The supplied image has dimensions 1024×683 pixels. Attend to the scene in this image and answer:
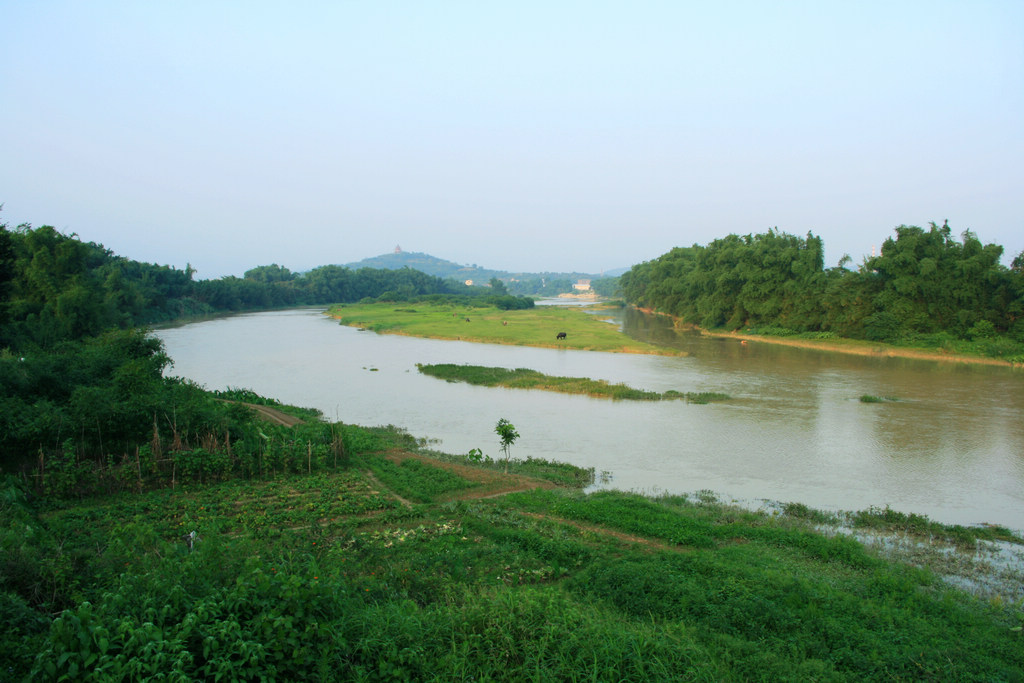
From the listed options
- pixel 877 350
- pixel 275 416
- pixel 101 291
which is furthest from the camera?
pixel 877 350

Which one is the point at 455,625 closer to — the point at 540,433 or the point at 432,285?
the point at 540,433

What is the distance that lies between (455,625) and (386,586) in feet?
5.20

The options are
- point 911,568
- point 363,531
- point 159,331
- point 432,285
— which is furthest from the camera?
point 432,285

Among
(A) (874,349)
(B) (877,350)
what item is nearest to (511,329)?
(A) (874,349)

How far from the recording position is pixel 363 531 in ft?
30.9

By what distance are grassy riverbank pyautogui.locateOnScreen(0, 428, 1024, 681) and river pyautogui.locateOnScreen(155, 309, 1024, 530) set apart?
2901 millimetres

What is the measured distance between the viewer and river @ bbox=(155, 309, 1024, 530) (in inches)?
536

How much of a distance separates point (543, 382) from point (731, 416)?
8.12 metres

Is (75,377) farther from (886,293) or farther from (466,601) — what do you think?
(886,293)

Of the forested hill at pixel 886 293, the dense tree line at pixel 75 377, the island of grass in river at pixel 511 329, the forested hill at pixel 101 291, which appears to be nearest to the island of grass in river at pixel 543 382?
the dense tree line at pixel 75 377

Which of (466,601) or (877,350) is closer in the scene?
(466,601)

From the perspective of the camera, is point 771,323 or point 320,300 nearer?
point 771,323

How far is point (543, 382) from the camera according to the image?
83.5 feet

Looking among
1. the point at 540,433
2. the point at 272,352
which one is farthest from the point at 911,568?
the point at 272,352
